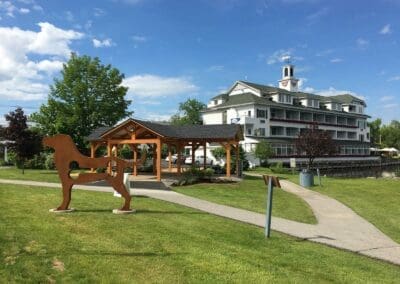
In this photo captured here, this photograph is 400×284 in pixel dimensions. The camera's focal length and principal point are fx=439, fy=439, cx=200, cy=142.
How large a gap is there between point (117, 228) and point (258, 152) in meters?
44.5

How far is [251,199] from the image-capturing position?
18359 mm

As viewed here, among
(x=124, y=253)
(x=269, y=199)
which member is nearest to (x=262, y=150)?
(x=269, y=199)

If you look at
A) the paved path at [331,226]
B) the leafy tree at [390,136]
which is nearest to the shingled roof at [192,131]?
the paved path at [331,226]

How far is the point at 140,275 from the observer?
718 centimetres

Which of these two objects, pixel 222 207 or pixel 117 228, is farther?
pixel 222 207

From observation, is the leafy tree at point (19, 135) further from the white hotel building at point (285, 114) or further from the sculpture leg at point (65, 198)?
the white hotel building at point (285, 114)

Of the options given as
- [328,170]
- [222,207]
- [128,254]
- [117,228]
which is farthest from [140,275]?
[328,170]

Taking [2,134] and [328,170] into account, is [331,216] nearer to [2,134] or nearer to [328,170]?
[2,134]

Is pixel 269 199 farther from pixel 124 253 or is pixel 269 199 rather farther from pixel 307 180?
pixel 307 180

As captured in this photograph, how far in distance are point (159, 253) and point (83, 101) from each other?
39843mm

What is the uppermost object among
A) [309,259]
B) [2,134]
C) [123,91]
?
[123,91]

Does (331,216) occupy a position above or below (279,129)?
below

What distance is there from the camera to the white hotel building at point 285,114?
61406 millimetres

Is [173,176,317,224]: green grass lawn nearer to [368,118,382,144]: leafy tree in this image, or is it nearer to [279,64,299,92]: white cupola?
[279,64,299,92]: white cupola
